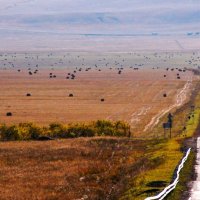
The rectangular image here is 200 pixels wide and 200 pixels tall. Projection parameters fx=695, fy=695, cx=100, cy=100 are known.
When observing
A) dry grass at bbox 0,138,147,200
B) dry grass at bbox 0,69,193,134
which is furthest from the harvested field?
dry grass at bbox 0,138,147,200

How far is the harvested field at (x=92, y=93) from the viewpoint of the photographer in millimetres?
75125

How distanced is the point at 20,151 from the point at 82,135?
478 inches

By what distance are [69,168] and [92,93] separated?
69793mm

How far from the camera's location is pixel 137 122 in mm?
68438

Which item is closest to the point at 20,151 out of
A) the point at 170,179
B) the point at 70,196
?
the point at 70,196

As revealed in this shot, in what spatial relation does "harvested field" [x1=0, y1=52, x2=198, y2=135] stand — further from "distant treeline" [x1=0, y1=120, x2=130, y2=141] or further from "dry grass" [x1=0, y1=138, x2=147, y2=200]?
"dry grass" [x1=0, y1=138, x2=147, y2=200]

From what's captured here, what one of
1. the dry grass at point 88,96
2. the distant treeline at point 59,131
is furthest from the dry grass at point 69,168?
the dry grass at point 88,96

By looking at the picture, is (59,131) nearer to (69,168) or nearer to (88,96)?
(69,168)

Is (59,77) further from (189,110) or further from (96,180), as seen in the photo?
(96,180)

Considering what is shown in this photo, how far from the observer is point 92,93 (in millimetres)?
103938

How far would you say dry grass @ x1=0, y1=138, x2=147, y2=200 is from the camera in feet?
90.7

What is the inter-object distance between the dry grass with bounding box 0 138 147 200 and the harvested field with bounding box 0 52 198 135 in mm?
18697

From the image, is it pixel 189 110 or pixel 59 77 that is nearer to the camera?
pixel 189 110

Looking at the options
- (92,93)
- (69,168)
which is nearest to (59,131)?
(69,168)
